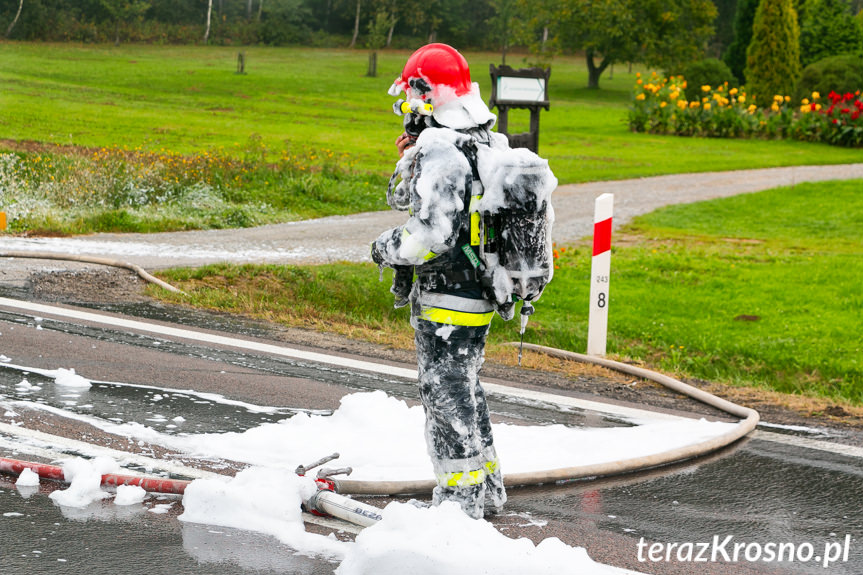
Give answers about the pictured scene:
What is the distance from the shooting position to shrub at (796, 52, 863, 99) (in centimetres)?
3192

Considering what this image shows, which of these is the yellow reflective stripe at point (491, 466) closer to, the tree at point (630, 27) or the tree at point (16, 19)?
the tree at point (630, 27)

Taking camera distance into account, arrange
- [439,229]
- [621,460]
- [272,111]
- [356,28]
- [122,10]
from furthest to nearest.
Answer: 1. [356,28]
2. [122,10]
3. [272,111]
4. [621,460]
5. [439,229]

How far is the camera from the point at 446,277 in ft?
12.7

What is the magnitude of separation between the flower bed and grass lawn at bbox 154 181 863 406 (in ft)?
54.5

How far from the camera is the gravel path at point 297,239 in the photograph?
10781mm

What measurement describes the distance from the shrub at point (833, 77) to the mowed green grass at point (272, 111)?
4.89m

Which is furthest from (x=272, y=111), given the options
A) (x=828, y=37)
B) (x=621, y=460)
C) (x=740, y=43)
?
(x=621, y=460)

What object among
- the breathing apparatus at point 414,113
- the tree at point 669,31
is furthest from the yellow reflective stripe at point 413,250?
the tree at point 669,31

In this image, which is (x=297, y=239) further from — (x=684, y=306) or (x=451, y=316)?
(x=451, y=316)

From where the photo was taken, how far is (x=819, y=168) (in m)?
22.9

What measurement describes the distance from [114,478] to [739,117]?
2802cm

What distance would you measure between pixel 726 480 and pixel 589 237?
29.5ft

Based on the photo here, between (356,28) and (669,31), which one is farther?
(356,28)

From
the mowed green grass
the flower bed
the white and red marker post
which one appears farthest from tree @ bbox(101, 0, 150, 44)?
the white and red marker post
